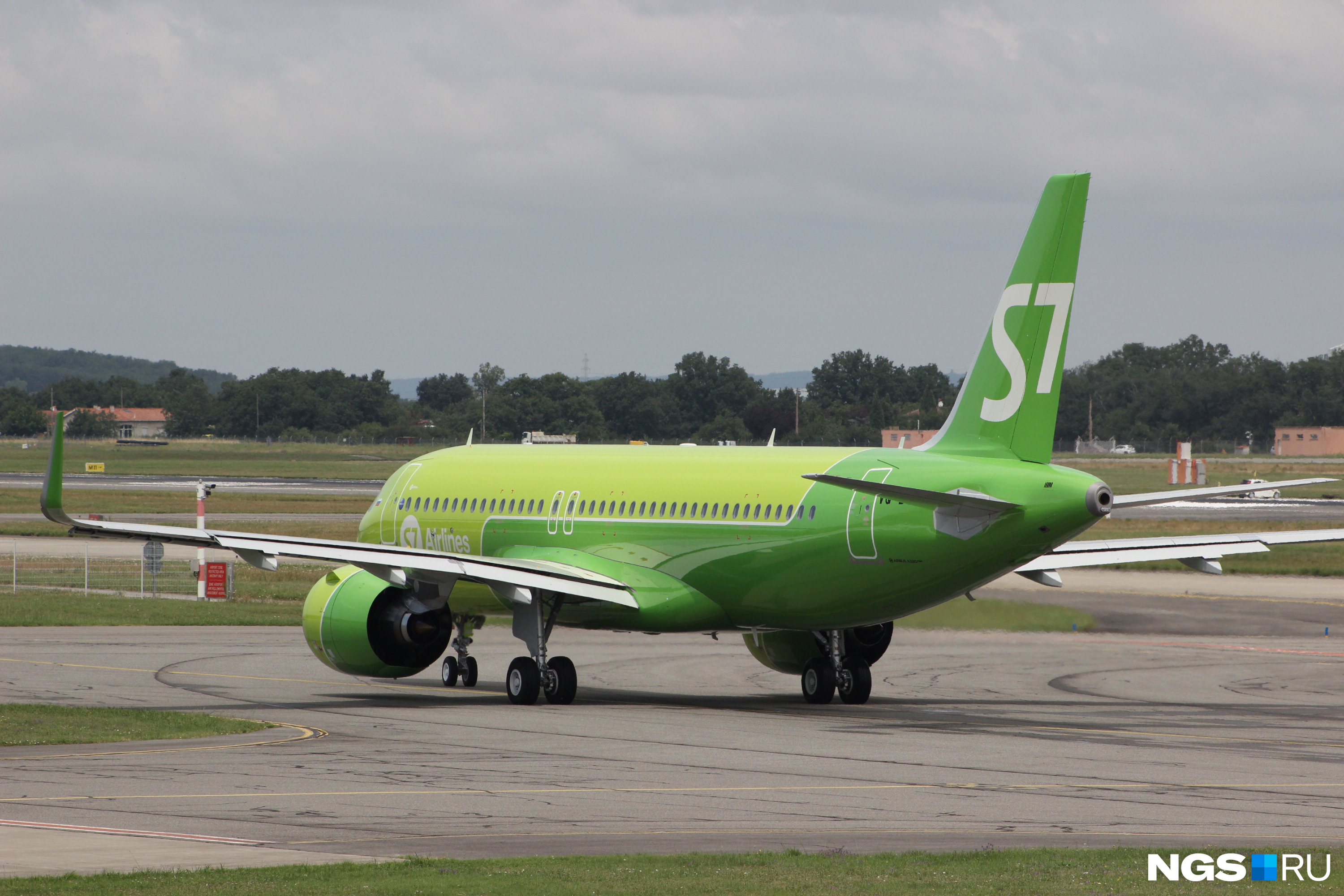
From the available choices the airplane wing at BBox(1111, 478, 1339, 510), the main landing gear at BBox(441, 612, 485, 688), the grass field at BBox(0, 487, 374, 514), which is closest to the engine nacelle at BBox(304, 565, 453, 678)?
the main landing gear at BBox(441, 612, 485, 688)

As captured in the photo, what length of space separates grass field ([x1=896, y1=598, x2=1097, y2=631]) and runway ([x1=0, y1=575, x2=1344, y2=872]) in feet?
4.90

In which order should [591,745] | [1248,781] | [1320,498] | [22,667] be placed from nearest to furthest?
[1248,781]
[591,745]
[22,667]
[1320,498]

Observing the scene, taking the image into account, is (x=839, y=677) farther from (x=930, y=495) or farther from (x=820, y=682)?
(x=930, y=495)

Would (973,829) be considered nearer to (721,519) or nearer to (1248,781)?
(1248,781)

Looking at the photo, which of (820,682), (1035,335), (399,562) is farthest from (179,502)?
(1035,335)

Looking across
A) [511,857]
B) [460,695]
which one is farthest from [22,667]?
[511,857]

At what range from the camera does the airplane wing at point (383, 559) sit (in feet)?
84.3

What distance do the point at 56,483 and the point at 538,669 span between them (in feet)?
28.9

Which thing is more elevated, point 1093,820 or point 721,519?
point 721,519

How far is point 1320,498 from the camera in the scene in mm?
123625

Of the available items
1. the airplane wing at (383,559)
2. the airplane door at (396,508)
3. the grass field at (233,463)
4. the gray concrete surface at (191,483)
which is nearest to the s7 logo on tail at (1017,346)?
the airplane wing at (383,559)

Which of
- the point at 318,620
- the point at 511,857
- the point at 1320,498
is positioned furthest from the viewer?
the point at 1320,498

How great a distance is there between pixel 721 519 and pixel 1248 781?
10887mm

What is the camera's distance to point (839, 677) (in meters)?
29.9
